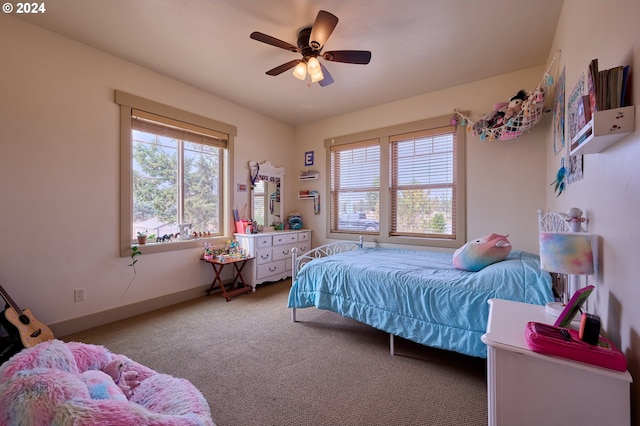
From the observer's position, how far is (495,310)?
51.6 inches

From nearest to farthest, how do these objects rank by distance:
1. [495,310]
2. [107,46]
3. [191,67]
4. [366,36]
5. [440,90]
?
[495,310] → [366,36] → [107,46] → [191,67] → [440,90]

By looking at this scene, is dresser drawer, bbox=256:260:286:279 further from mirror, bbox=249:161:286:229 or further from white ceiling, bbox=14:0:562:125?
white ceiling, bbox=14:0:562:125

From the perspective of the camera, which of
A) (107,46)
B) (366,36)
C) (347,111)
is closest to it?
(366,36)

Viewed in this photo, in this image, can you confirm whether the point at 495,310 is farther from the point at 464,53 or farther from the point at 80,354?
the point at 464,53

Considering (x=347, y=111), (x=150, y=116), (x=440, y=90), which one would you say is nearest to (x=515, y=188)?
(x=440, y=90)

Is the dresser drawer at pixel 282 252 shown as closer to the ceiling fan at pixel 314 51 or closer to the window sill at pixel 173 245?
the window sill at pixel 173 245

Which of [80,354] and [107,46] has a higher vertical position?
[107,46]

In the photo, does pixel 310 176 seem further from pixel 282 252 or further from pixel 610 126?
pixel 610 126

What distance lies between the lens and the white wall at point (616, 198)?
843 millimetres

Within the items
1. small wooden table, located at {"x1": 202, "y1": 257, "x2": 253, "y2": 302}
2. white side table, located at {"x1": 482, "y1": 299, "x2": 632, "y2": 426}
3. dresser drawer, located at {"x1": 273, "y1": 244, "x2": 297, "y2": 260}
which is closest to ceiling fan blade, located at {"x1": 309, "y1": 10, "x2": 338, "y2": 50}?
white side table, located at {"x1": 482, "y1": 299, "x2": 632, "y2": 426}

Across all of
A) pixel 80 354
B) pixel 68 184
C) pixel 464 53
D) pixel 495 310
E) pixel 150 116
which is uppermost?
pixel 464 53

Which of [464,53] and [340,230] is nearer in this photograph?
[464,53]

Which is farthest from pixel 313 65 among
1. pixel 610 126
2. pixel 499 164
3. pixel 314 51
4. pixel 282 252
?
pixel 282 252

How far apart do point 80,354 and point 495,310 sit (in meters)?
2.19
